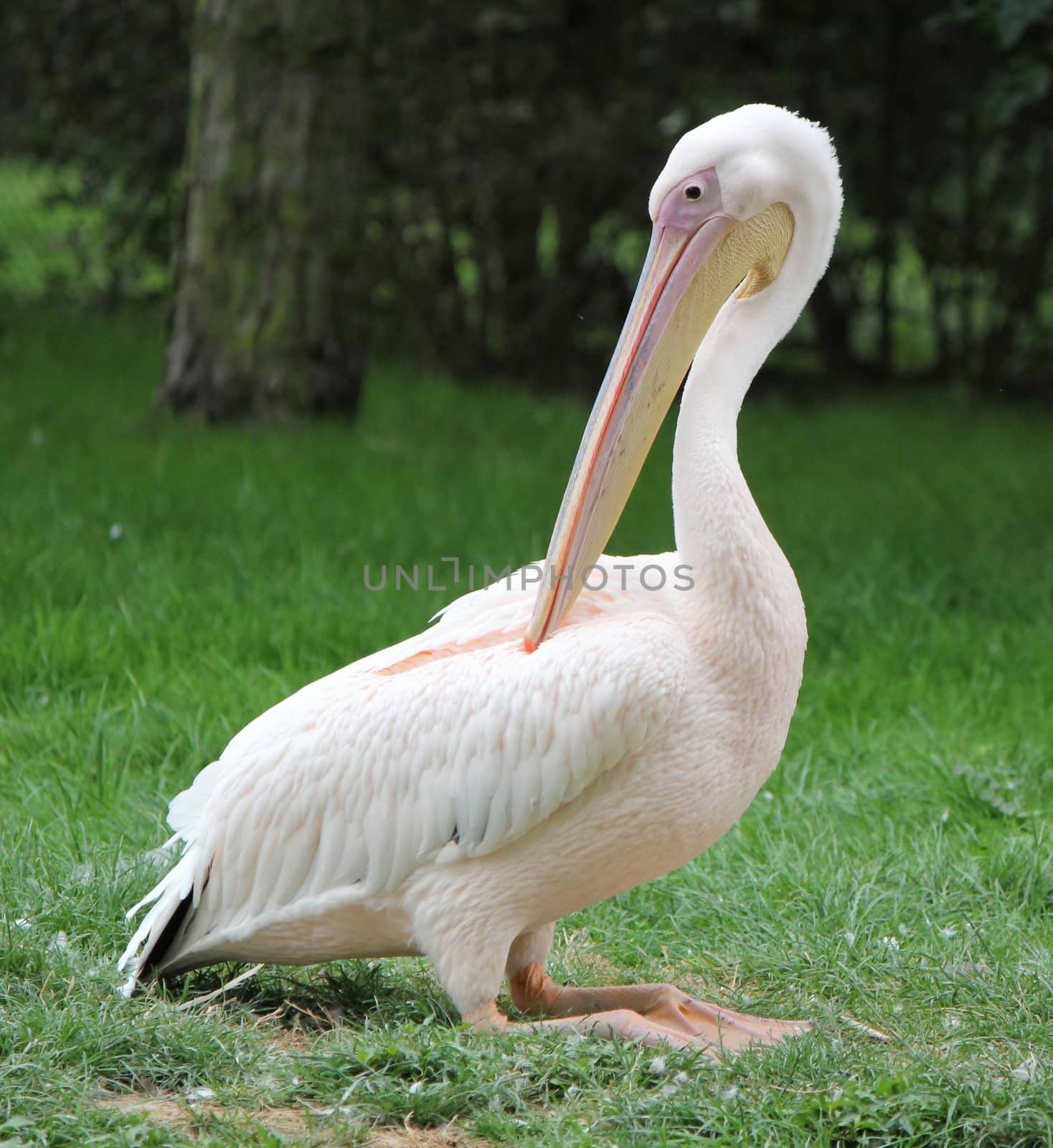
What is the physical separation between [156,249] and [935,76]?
19.8 feet

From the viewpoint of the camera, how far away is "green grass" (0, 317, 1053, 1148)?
2645 millimetres

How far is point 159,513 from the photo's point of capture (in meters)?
6.28

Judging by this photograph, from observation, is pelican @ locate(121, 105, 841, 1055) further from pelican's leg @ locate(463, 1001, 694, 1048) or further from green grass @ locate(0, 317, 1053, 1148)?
green grass @ locate(0, 317, 1053, 1148)

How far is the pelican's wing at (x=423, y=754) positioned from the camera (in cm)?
282

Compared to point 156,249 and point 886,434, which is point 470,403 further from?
point 156,249

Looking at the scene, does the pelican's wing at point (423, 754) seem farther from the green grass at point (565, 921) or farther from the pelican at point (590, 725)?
the green grass at point (565, 921)

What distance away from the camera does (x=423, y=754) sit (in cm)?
294

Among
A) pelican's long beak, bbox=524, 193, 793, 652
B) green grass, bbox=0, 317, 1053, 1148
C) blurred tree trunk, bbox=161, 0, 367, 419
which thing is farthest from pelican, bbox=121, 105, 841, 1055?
blurred tree trunk, bbox=161, 0, 367, 419

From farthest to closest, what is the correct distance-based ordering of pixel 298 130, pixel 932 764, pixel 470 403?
pixel 470 403
pixel 298 130
pixel 932 764

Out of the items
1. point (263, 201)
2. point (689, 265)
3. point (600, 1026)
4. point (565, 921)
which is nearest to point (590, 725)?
point (600, 1026)

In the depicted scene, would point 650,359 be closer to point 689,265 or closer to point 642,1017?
point 689,265

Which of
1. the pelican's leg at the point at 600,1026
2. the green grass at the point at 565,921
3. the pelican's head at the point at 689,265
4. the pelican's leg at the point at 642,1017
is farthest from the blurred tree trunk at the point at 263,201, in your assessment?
the pelican's leg at the point at 600,1026

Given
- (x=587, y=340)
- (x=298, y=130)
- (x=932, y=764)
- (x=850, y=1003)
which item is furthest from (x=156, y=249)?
(x=850, y=1003)

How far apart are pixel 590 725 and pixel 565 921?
1099 millimetres
